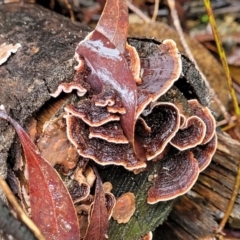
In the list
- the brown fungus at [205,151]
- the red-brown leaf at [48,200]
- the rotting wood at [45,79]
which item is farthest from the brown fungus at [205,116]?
the red-brown leaf at [48,200]

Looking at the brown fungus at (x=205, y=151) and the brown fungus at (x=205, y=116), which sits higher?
the brown fungus at (x=205, y=116)

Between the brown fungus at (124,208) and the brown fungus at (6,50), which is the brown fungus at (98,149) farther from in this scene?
the brown fungus at (6,50)

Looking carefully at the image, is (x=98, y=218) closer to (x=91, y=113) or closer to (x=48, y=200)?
(x=48, y=200)

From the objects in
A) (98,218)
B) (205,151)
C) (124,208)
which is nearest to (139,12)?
(205,151)

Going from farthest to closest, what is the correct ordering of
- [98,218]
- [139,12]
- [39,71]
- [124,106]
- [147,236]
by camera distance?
1. [139,12]
2. [147,236]
3. [39,71]
4. [98,218]
5. [124,106]

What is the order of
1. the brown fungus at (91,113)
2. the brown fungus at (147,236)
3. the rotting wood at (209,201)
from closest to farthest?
the brown fungus at (91,113) < the brown fungus at (147,236) < the rotting wood at (209,201)

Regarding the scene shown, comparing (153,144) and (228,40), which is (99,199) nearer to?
(153,144)

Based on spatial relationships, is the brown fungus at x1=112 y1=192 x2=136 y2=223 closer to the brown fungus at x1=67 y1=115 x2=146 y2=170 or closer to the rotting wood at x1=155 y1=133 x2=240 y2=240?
the brown fungus at x1=67 y1=115 x2=146 y2=170
